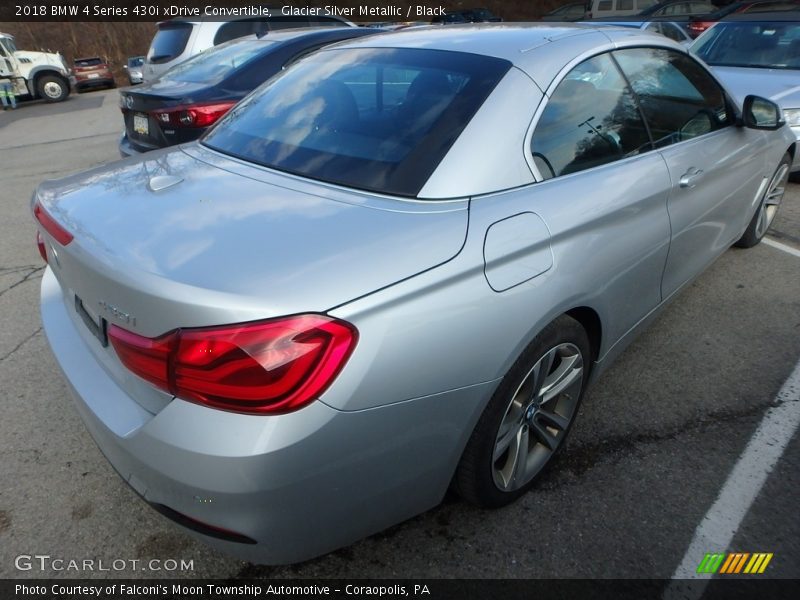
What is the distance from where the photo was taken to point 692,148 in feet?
9.27

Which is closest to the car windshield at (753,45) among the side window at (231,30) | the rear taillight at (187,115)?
the rear taillight at (187,115)

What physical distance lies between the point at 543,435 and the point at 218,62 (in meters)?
4.91

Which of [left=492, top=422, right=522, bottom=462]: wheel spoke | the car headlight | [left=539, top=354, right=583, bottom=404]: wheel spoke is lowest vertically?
[left=492, top=422, right=522, bottom=462]: wheel spoke

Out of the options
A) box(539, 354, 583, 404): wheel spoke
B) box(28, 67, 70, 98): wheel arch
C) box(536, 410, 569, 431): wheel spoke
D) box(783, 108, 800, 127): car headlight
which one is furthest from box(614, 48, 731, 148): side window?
box(28, 67, 70, 98): wheel arch

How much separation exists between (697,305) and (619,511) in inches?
79.8

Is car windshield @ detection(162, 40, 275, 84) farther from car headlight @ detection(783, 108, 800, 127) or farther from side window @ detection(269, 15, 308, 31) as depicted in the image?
car headlight @ detection(783, 108, 800, 127)

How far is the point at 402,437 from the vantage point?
1609 millimetres

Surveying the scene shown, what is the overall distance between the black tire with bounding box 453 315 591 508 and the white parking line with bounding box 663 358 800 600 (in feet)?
1.90

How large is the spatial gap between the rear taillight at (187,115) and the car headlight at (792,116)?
16.3 feet

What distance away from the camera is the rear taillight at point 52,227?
5.98 feet

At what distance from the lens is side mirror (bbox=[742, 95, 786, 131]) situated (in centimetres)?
326

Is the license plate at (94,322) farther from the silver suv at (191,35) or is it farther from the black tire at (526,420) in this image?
the silver suv at (191,35)

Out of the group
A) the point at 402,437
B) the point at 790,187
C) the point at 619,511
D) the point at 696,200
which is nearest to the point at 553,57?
the point at 696,200

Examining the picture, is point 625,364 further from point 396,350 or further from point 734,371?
point 396,350
